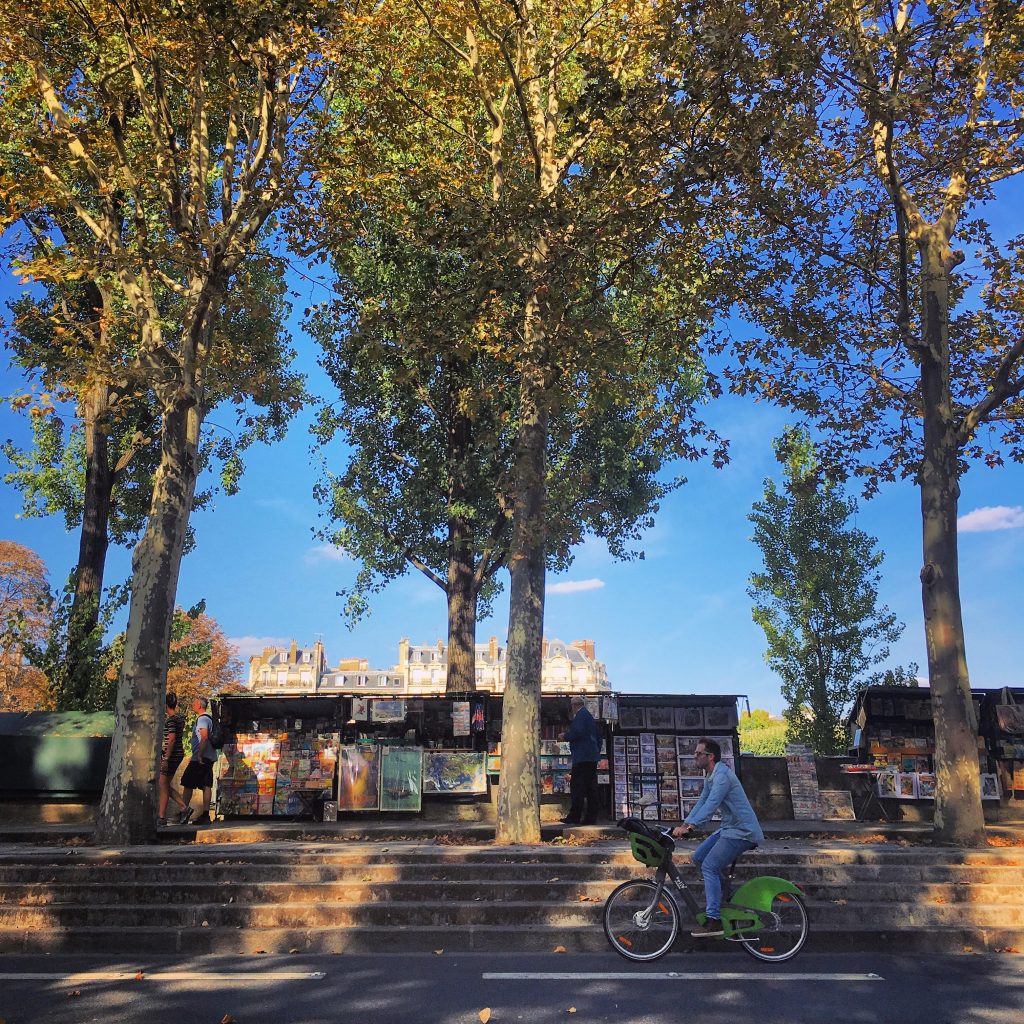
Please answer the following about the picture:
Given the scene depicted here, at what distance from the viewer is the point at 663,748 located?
A: 14.9 m

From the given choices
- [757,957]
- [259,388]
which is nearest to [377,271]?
[259,388]

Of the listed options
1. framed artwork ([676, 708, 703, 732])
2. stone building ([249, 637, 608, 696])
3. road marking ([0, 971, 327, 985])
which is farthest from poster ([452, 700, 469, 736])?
stone building ([249, 637, 608, 696])

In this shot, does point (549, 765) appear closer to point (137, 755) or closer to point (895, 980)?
point (137, 755)

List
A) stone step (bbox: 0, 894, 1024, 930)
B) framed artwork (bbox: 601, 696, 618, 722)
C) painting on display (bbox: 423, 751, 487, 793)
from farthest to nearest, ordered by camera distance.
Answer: framed artwork (bbox: 601, 696, 618, 722) → painting on display (bbox: 423, 751, 487, 793) → stone step (bbox: 0, 894, 1024, 930)

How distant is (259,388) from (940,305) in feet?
38.3

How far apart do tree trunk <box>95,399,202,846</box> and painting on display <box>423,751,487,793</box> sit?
181 inches

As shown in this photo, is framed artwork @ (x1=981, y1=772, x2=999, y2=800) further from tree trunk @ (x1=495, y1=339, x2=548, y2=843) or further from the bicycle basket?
the bicycle basket

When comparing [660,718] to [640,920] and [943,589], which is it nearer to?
[943,589]

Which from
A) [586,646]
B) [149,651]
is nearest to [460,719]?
[149,651]

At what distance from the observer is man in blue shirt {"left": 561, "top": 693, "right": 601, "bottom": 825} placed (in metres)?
13.9

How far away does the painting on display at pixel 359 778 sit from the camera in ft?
A: 47.8

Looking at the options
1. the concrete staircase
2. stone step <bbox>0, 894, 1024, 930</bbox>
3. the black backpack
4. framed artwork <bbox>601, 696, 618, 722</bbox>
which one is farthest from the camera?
framed artwork <bbox>601, 696, 618, 722</bbox>

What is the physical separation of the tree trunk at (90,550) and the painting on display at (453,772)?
27.6ft

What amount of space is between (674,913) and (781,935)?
941 mm
